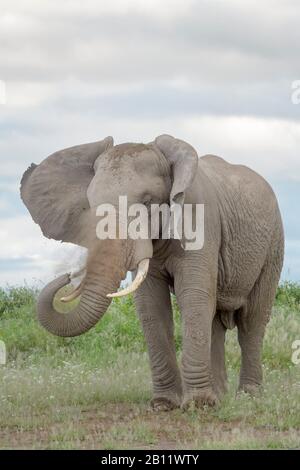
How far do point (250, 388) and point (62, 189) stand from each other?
3288mm

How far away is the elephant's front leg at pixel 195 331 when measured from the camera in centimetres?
1226

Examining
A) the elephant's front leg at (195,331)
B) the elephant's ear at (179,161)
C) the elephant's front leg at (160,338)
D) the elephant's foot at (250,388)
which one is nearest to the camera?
the elephant's ear at (179,161)

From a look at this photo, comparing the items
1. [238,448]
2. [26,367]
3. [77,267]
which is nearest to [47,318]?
[77,267]

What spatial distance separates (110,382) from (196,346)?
6.88ft

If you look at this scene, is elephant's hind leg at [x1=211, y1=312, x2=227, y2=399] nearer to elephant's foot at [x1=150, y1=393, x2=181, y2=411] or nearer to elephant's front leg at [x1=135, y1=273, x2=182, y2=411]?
elephant's front leg at [x1=135, y1=273, x2=182, y2=411]

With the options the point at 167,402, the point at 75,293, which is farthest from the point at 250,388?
the point at 75,293

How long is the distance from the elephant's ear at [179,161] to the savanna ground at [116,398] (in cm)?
219

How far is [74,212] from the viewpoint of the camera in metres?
12.3

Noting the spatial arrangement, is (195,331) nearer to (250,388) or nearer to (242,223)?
(242,223)

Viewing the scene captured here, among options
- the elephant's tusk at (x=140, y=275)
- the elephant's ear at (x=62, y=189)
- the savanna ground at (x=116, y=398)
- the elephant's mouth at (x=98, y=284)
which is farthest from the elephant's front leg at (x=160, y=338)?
the elephant's mouth at (x=98, y=284)

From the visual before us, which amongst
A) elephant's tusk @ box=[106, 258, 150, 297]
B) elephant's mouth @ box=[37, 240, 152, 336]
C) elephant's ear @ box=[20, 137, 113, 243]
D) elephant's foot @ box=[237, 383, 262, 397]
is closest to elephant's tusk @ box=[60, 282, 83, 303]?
elephant's mouth @ box=[37, 240, 152, 336]

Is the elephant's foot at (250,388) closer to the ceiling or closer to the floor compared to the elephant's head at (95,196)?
closer to the floor

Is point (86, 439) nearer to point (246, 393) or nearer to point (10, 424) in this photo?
point (10, 424)

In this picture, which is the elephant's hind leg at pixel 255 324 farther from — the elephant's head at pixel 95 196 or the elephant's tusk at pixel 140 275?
the elephant's tusk at pixel 140 275
